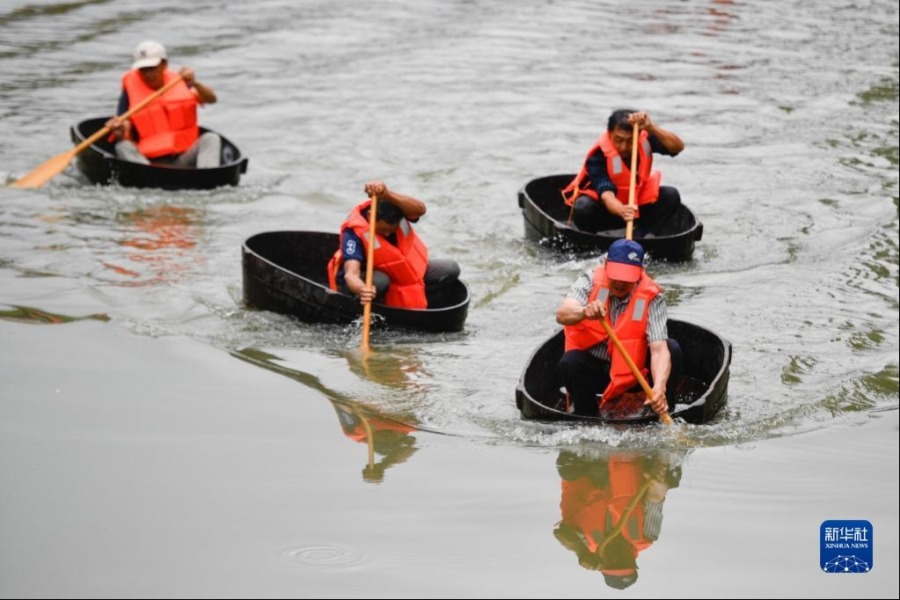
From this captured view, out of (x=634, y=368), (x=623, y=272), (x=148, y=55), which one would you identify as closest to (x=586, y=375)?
(x=634, y=368)

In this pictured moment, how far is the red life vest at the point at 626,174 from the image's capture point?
11516 millimetres

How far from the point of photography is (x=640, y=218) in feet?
40.3

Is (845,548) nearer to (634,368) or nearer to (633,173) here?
(634,368)

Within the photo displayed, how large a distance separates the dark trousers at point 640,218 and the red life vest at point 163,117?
4503 mm

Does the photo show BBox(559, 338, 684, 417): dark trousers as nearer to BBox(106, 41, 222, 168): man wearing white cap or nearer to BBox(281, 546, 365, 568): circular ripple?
BBox(281, 546, 365, 568): circular ripple

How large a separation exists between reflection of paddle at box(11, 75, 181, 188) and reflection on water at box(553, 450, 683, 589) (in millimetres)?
7260

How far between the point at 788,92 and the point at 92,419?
14225 mm

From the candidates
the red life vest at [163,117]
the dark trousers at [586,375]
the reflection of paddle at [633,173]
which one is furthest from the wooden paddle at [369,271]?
the red life vest at [163,117]

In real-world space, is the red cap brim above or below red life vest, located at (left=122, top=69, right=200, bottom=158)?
above

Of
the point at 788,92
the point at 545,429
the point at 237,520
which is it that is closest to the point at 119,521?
the point at 237,520

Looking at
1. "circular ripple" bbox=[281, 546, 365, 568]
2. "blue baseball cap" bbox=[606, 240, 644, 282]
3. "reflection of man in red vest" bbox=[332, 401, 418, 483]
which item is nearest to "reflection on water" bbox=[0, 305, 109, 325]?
"reflection of man in red vest" bbox=[332, 401, 418, 483]

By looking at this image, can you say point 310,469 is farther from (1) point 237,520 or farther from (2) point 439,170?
(2) point 439,170

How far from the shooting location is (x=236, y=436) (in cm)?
826

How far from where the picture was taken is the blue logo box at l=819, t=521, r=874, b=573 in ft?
22.4
